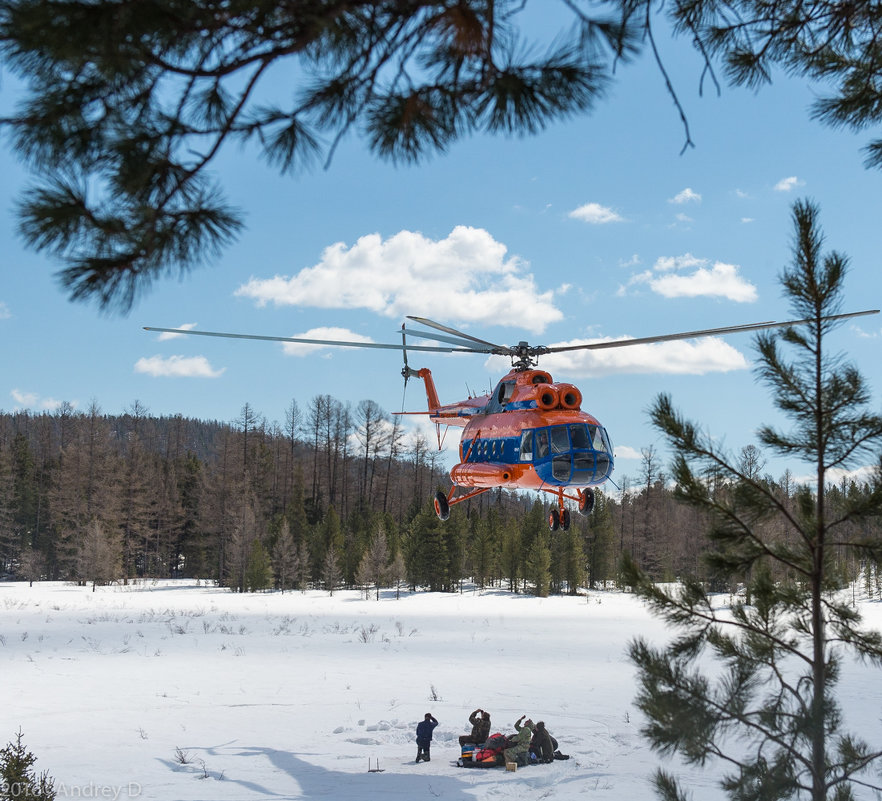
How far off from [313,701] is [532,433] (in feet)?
19.8

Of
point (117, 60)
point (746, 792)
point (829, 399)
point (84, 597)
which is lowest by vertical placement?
point (84, 597)

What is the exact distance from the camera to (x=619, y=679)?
Answer: 15266 millimetres

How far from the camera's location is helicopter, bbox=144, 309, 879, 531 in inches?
437

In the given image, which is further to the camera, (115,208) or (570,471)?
(570,471)

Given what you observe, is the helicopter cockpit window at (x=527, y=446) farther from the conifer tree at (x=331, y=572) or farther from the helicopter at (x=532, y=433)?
the conifer tree at (x=331, y=572)

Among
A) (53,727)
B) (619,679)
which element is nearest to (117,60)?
(53,727)

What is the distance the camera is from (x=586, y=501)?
506 inches

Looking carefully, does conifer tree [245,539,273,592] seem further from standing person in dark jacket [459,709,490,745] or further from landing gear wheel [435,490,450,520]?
standing person in dark jacket [459,709,490,745]

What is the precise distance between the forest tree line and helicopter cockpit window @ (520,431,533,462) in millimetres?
23562

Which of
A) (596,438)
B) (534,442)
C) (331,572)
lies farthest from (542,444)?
(331,572)

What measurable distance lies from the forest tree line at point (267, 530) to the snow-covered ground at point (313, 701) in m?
14.0

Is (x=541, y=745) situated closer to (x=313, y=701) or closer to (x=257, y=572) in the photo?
(x=313, y=701)

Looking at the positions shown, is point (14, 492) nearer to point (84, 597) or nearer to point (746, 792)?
point (84, 597)

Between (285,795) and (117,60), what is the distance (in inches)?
323
